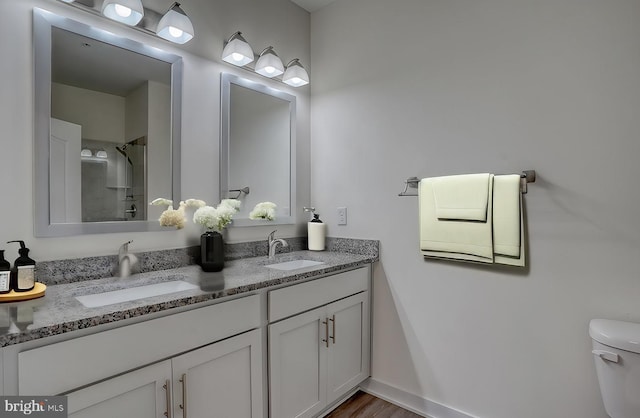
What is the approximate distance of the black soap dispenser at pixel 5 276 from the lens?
3.71ft

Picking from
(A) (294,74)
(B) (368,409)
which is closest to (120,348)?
(B) (368,409)

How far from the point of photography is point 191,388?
1.21 m

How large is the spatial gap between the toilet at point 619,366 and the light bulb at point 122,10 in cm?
231

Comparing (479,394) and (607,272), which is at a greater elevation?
(607,272)

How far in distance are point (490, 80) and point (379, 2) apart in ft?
2.96

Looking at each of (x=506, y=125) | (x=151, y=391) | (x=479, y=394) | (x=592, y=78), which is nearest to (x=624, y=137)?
(x=592, y=78)

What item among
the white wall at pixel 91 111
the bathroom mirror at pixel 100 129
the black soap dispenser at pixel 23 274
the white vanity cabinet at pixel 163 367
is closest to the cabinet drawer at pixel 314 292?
the white vanity cabinet at pixel 163 367

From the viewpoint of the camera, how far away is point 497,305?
1694 millimetres

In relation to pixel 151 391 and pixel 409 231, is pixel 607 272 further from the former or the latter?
pixel 151 391

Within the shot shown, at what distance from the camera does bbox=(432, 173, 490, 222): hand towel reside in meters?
1.62

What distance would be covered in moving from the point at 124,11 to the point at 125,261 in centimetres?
108

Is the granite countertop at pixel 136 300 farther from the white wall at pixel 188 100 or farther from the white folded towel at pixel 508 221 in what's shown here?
the white folded towel at pixel 508 221

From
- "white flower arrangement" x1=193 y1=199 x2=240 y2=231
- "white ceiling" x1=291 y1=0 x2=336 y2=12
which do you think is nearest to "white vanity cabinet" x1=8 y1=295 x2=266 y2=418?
"white flower arrangement" x1=193 y1=199 x2=240 y2=231

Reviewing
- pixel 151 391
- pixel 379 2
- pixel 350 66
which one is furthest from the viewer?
pixel 350 66
